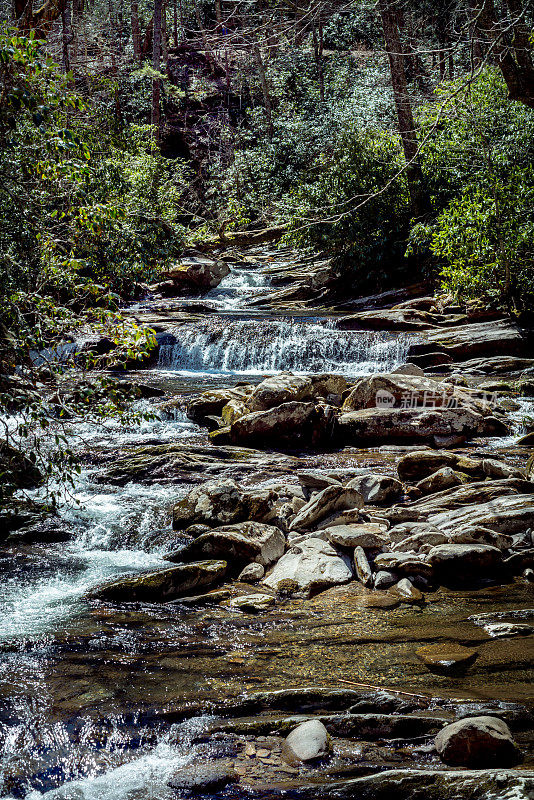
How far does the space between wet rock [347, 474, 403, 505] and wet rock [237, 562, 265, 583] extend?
5.63 feet

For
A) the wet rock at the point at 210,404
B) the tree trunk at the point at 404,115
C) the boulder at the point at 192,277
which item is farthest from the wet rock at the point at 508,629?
the boulder at the point at 192,277

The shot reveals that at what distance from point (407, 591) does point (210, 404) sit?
6.58 meters

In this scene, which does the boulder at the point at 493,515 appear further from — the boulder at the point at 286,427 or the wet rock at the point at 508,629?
the boulder at the point at 286,427

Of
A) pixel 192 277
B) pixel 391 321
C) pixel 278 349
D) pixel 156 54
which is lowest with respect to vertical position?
pixel 278 349

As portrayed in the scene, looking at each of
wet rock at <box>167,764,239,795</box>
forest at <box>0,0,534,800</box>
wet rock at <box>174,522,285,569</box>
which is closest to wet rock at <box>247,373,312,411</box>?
forest at <box>0,0,534,800</box>

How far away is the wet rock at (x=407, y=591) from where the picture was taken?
518 cm

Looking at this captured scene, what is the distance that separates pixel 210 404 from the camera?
37.1 ft

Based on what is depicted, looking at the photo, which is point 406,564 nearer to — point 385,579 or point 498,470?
point 385,579

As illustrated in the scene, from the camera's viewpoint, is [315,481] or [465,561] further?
[315,481]

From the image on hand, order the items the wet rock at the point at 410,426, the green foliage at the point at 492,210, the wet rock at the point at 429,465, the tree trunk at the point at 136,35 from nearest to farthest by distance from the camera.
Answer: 1. the wet rock at the point at 429,465
2. the wet rock at the point at 410,426
3. the green foliage at the point at 492,210
4. the tree trunk at the point at 136,35

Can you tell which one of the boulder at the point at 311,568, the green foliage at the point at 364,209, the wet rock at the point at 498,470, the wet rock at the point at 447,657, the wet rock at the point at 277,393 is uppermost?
the green foliage at the point at 364,209

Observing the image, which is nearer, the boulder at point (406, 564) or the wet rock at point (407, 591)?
the wet rock at point (407, 591)

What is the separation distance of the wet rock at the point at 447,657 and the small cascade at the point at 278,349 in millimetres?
10935

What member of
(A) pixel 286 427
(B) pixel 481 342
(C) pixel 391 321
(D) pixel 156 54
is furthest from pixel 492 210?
(D) pixel 156 54
